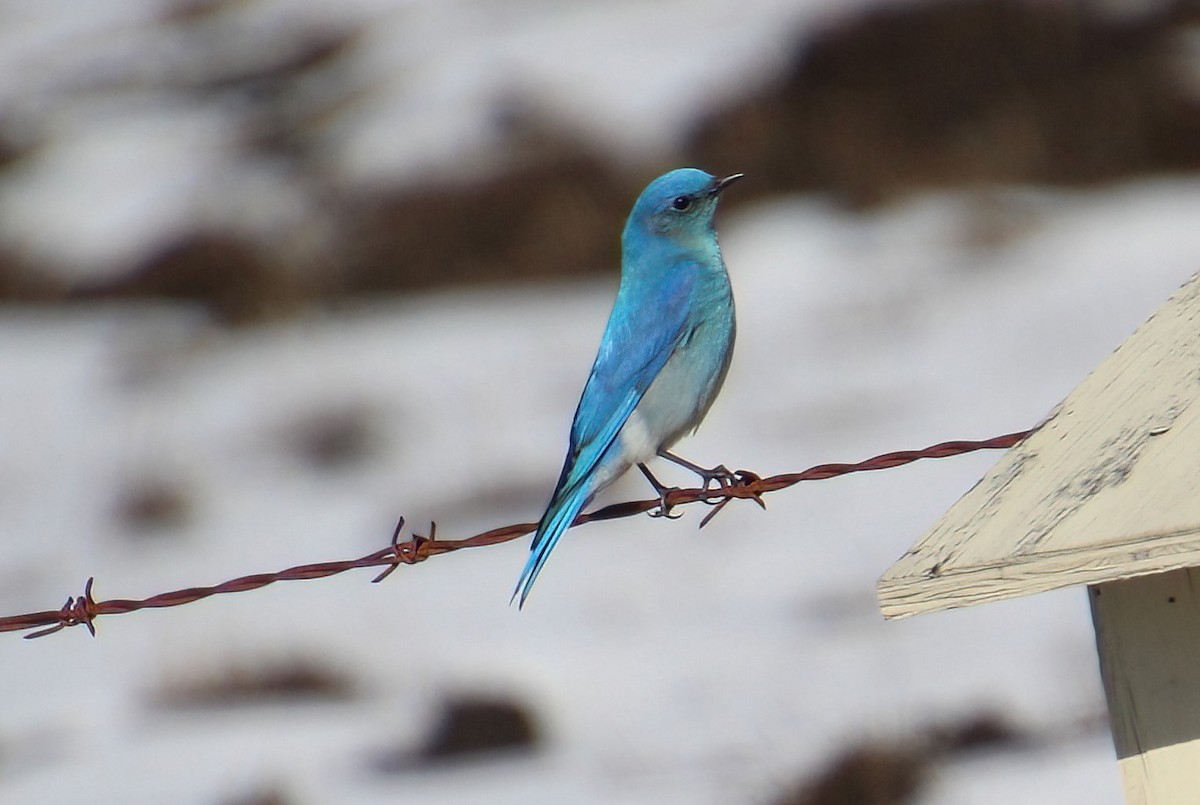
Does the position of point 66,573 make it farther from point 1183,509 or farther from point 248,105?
point 1183,509

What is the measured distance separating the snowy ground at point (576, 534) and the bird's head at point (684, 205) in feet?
15.2

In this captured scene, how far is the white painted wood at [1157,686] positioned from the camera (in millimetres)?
2613

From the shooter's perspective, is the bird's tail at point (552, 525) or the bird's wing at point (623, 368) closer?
the bird's tail at point (552, 525)

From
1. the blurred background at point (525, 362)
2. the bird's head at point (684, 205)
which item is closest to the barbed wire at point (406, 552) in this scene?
the bird's head at point (684, 205)

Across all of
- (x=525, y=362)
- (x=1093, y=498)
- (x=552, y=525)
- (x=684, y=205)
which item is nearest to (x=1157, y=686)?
(x=1093, y=498)

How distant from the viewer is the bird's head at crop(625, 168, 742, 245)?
5.63 metres

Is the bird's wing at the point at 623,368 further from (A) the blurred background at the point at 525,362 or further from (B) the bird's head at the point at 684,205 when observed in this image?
(A) the blurred background at the point at 525,362

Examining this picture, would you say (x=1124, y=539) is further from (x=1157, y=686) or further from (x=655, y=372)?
(x=655, y=372)

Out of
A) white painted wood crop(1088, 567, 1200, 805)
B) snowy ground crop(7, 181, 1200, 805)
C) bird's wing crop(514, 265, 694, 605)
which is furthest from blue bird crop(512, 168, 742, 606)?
snowy ground crop(7, 181, 1200, 805)

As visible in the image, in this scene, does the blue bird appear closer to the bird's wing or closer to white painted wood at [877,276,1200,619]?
the bird's wing

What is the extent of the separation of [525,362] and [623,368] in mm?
12324

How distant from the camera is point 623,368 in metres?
5.26

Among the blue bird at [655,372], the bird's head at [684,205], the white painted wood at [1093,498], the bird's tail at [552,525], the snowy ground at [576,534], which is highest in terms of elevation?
the snowy ground at [576,534]

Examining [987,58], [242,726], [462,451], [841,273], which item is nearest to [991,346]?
[841,273]
